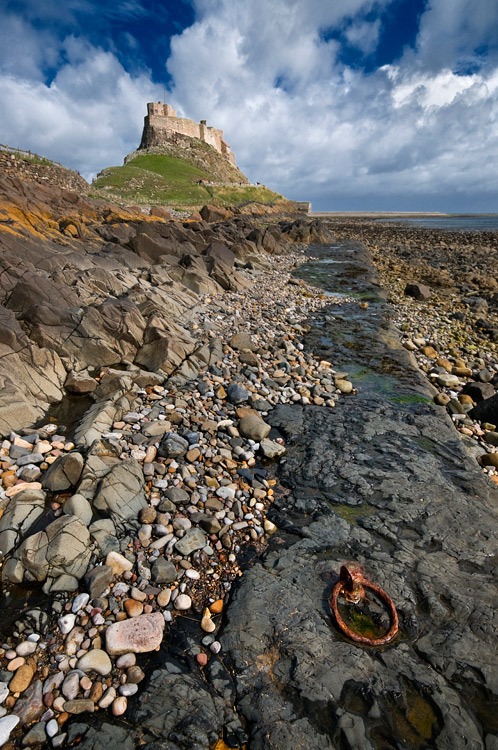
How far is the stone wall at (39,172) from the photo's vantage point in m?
37.1

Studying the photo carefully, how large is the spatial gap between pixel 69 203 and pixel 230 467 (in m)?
30.3

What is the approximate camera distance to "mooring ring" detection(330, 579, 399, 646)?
4074mm

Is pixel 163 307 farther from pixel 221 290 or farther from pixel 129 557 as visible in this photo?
pixel 129 557

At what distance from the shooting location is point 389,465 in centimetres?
707

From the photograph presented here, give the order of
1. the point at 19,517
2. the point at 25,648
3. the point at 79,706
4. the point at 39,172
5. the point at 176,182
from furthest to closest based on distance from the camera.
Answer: the point at 176,182, the point at 39,172, the point at 19,517, the point at 25,648, the point at 79,706

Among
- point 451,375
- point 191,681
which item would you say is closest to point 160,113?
point 451,375

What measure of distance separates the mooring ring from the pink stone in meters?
1.98

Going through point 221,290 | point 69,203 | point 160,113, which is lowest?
point 221,290

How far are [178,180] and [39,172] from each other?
142ft

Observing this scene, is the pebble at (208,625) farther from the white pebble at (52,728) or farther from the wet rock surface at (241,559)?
the white pebble at (52,728)

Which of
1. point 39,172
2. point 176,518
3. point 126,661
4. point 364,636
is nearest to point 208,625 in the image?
point 126,661

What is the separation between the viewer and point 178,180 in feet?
258

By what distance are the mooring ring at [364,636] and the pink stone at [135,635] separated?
1.98 m

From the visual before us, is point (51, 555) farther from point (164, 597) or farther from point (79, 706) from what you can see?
point (79, 706)
